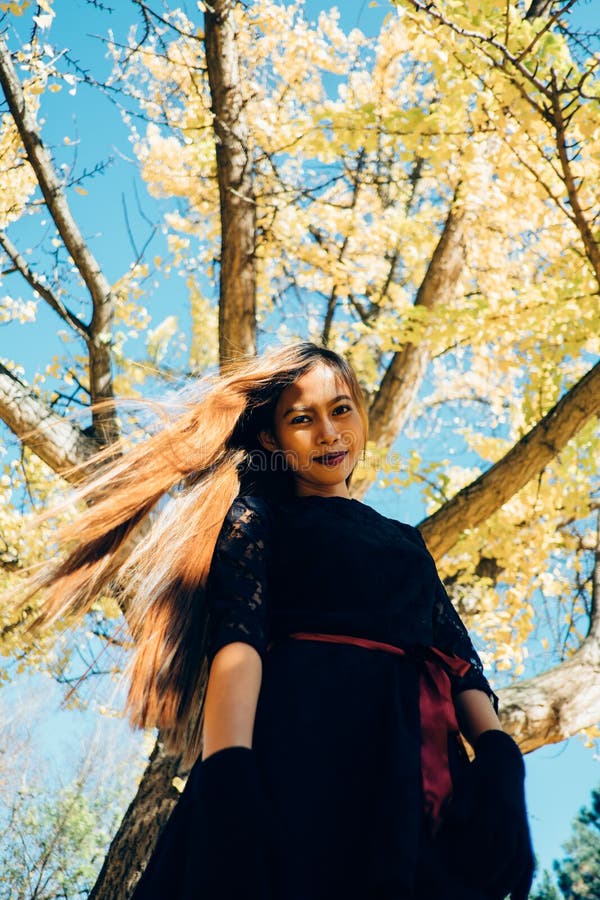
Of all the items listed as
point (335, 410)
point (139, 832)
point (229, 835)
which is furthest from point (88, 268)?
point (229, 835)

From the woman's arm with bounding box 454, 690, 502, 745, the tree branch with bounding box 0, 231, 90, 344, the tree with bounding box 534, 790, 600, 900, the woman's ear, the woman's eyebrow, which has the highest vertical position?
the tree with bounding box 534, 790, 600, 900

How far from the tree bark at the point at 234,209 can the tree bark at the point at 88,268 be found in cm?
62

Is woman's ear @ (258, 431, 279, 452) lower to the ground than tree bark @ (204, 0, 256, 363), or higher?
lower

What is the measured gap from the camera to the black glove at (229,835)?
1.29 metres

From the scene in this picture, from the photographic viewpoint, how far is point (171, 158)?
682 centimetres

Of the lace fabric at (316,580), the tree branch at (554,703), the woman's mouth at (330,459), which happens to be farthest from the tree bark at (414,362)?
the lace fabric at (316,580)

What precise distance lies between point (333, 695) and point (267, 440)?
898 mm

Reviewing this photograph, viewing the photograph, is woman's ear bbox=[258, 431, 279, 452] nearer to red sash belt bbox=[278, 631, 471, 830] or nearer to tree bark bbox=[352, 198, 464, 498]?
red sash belt bbox=[278, 631, 471, 830]

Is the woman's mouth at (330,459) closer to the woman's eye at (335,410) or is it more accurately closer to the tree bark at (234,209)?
the woman's eye at (335,410)

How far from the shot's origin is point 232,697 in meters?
1.52

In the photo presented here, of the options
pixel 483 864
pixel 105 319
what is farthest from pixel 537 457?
pixel 483 864

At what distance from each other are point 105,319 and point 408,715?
3.20 m

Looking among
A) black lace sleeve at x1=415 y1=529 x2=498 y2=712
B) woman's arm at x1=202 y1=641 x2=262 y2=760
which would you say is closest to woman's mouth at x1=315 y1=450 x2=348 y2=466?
black lace sleeve at x1=415 y1=529 x2=498 y2=712

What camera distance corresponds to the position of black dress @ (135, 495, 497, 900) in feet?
4.72
